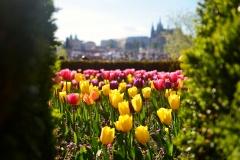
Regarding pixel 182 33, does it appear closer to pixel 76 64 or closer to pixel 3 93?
pixel 76 64

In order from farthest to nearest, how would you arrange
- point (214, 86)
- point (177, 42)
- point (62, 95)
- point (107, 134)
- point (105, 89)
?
point (177, 42)
point (105, 89)
point (62, 95)
point (107, 134)
point (214, 86)

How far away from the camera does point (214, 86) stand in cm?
244

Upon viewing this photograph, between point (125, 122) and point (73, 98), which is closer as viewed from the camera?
point (125, 122)

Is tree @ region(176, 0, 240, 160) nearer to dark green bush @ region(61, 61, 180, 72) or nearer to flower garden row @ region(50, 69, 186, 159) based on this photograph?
flower garden row @ region(50, 69, 186, 159)

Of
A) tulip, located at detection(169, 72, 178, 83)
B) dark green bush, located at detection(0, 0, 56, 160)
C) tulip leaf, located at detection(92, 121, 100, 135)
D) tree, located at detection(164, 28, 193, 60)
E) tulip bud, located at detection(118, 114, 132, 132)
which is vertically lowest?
tulip leaf, located at detection(92, 121, 100, 135)

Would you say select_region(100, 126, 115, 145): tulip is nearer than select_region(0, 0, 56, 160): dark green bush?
No

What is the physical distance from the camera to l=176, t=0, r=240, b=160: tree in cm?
213

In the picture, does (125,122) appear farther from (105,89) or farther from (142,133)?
(105,89)

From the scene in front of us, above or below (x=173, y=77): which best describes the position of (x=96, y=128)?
below

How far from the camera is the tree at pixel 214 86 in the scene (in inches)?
84.0

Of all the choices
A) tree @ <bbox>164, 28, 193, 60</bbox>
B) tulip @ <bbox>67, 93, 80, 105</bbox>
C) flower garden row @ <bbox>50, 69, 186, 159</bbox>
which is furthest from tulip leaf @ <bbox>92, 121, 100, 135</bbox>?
tree @ <bbox>164, 28, 193, 60</bbox>

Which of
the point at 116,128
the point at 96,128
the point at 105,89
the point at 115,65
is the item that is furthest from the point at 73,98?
the point at 115,65

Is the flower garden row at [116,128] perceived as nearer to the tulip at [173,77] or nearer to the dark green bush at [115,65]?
the tulip at [173,77]

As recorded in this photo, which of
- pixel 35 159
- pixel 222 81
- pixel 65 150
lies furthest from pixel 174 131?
pixel 35 159
